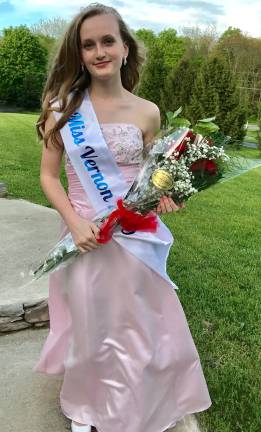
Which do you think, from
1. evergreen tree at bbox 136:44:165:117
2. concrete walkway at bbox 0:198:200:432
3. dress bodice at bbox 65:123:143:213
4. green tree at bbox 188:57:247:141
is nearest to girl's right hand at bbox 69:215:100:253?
dress bodice at bbox 65:123:143:213

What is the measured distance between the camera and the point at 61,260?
220 centimetres

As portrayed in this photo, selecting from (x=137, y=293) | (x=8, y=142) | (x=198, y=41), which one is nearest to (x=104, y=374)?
(x=137, y=293)

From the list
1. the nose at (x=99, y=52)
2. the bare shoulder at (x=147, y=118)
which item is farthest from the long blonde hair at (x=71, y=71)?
the bare shoulder at (x=147, y=118)

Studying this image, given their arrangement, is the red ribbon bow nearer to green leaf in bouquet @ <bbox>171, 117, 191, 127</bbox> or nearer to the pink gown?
the pink gown

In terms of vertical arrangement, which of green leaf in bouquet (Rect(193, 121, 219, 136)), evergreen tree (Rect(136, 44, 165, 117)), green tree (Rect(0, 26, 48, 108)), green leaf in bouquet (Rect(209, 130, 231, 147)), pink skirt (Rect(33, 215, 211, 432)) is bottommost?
green tree (Rect(0, 26, 48, 108))

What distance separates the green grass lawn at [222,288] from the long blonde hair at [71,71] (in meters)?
0.70

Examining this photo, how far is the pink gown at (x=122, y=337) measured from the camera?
2.15 m

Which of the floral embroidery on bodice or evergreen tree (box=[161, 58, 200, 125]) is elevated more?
the floral embroidery on bodice

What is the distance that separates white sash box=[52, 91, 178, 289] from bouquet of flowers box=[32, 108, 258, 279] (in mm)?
54

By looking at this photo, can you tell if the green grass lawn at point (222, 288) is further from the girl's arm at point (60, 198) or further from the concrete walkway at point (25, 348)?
the girl's arm at point (60, 198)

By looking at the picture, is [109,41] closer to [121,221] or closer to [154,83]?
[121,221]

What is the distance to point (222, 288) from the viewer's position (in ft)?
13.2

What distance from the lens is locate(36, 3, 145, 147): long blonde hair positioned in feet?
6.91

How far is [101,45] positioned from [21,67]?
172 feet
